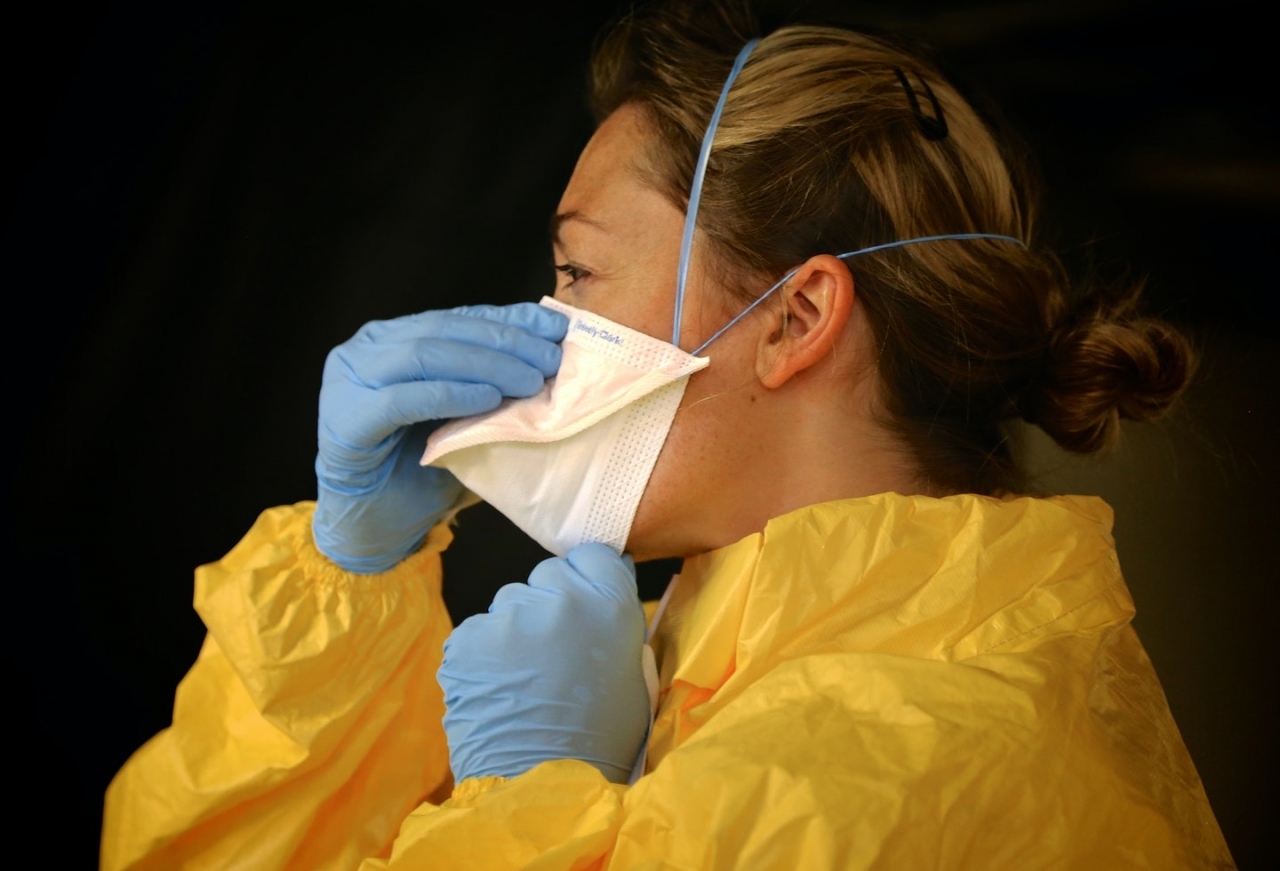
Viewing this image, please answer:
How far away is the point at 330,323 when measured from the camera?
1563 millimetres

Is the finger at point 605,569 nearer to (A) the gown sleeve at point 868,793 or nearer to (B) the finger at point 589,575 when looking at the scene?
(B) the finger at point 589,575

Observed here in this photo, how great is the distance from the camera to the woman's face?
3.70 ft

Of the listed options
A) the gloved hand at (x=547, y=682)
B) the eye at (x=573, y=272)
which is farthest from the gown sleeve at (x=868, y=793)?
the eye at (x=573, y=272)

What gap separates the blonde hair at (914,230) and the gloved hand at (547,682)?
0.43 meters

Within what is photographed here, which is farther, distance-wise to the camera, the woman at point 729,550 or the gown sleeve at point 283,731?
the gown sleeve at point 283,731

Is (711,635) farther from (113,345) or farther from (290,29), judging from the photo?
(290,29)

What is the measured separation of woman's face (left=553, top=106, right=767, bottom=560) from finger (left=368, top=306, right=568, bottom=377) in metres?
0.06

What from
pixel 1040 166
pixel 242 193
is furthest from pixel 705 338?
pixel 242 193

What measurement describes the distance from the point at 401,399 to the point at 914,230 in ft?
2.23

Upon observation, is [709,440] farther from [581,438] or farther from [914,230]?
[914,230]

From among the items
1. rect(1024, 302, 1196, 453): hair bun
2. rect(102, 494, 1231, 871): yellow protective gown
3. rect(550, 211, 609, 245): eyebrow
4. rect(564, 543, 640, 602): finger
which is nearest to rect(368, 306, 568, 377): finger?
rect(550, 211, 609, 245): eyebrow

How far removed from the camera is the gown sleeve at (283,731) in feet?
4.13

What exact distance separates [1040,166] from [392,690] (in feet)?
4.17

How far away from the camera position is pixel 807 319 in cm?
113
